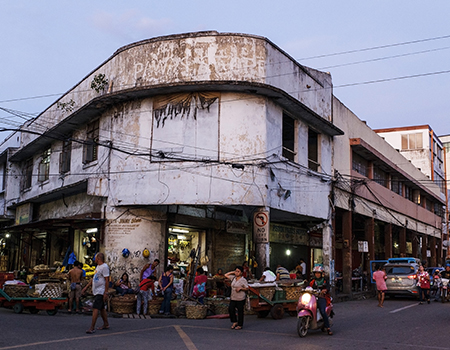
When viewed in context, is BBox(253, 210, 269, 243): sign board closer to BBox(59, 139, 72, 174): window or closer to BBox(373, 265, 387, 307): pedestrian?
BBox(373, 265, 387, 307): pedestrian

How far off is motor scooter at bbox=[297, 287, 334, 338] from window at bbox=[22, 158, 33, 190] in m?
20.4

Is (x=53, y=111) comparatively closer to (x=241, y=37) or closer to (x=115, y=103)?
(x=115, y=103)

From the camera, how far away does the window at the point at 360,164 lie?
27.5 m

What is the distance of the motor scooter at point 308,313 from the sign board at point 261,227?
6490mm

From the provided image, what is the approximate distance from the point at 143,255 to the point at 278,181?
5631 mm

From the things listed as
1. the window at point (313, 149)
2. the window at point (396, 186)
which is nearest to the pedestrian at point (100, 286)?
the window at point (313, 149)

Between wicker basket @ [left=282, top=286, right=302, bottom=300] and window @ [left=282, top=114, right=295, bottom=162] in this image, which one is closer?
wicker basket @ [left=282, top=286, right=302, bottom=300]

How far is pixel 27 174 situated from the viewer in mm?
27766

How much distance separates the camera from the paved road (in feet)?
30.5

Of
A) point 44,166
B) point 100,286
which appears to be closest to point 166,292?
point 100,286

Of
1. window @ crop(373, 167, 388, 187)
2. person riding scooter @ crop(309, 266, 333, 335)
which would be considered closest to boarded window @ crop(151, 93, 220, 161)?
person riding scooter @ crop(309, 266, 333, 335)

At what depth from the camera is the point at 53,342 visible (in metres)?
9.14

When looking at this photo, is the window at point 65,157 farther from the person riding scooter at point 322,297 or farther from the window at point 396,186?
the window at point 396,186

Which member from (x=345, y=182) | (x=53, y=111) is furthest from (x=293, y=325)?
(x=53, y=111)
